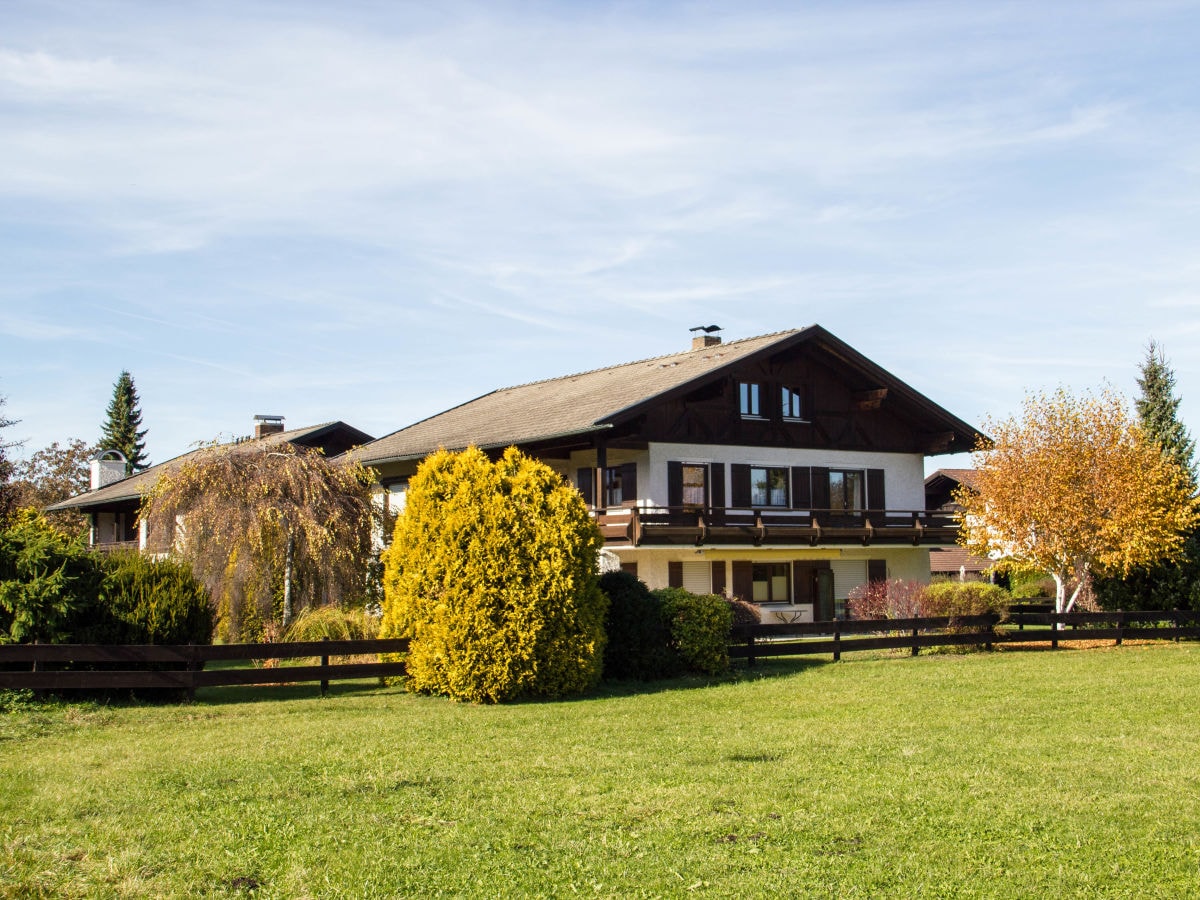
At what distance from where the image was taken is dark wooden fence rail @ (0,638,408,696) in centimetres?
1468

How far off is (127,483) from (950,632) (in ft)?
124

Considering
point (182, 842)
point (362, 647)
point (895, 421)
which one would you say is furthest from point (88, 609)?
point (895, 421)

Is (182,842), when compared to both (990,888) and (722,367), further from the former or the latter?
(722,367)

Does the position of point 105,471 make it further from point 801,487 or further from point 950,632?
point 950,632

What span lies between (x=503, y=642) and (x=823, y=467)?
22023mm

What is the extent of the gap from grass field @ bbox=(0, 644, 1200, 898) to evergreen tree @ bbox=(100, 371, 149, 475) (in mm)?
64071

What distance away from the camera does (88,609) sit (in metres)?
15.8

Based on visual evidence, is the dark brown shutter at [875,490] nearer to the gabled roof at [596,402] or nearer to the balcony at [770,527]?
the balcony at [770,527]

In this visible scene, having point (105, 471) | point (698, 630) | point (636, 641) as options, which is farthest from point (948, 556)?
point (636, 641)

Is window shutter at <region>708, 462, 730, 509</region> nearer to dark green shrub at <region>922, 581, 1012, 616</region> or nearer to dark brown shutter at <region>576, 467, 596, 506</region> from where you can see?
dark brown shutter at <region>576, 467, 596, 506</region>

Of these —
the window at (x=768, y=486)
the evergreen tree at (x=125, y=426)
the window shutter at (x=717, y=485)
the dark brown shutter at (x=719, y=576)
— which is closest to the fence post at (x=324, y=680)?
the window shutter at (x=717, y=485)

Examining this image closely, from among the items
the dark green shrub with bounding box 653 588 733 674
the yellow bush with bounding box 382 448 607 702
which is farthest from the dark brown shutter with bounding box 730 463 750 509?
the yellow bush with bounding box 382 448 607 702

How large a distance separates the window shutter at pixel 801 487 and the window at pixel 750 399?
2.29 metres

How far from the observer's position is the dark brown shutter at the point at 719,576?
34.2 m
